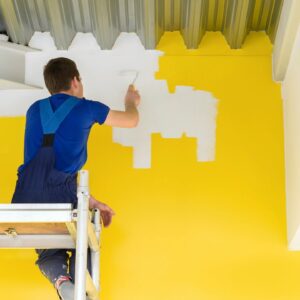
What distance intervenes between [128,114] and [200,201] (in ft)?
2.13

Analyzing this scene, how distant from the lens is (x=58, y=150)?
3008 mm

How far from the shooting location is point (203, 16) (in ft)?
12.8

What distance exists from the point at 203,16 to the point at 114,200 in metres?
1.21

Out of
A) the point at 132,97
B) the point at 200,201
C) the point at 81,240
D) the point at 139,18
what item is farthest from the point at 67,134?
the point at 139,18

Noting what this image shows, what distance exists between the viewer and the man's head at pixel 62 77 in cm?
327

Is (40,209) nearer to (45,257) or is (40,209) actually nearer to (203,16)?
(45,257)

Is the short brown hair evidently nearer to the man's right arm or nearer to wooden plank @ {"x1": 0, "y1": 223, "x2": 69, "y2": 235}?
the man's right arm

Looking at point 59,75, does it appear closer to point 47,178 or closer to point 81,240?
point 47,178

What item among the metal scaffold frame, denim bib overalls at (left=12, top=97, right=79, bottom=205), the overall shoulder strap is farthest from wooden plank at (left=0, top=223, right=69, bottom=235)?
the overall shoulder strap

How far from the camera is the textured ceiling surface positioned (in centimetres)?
376

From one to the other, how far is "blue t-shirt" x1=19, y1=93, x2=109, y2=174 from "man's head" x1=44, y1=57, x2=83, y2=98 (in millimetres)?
100

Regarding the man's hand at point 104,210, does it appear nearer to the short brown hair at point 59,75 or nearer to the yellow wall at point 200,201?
the yellow wall at point 200,201

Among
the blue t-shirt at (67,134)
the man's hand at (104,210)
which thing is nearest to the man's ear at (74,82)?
the blue t-shirt at (67,134)

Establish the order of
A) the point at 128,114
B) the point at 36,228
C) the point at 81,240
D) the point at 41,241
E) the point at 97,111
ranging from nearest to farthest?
the point at 81,240, the point at 36,228, the point at 41,241, the point at 97,111, the point at 128,114
